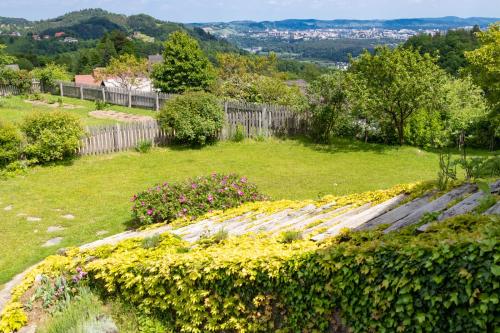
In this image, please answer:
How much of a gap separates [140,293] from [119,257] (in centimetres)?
84

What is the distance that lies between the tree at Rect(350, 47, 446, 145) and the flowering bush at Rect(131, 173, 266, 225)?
9.84 m

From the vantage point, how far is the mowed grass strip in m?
9.30

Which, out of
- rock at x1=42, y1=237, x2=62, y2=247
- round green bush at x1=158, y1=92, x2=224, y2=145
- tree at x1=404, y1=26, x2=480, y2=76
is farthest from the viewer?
tree at x1=404, y1=26, x2=480, y2=76

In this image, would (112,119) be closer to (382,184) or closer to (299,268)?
(382,184)

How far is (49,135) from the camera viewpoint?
46.9 ft

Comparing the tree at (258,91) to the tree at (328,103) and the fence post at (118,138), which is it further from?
the fence post at (118,138)

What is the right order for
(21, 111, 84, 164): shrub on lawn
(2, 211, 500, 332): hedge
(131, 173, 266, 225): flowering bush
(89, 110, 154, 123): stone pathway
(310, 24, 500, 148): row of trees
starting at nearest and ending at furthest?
1. (2, 211, 500, 332): hedge
2. (131, 173, 266, 225): flowering bush
3. (21, 111, 84, 164): shrub on lawn
4. (310, 24, 500, 148): row of trees
5. (89, 110, 154, 123): stone pathway

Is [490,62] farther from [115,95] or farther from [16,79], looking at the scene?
[16,79]

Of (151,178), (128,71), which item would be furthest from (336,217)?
(128,71)

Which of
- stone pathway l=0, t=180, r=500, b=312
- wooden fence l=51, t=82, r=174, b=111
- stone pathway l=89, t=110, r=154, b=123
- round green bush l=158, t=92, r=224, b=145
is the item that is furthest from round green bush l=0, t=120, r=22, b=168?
wooden fence l=51, t=82, r=174, b=111

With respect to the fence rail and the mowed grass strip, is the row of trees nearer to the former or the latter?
the mowed grass strip

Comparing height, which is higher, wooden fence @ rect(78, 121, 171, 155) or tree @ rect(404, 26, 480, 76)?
tree @ rect(404, 26, 480, 76)

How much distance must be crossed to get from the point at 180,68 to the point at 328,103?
18876 millimetres

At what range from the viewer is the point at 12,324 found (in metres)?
5.26
